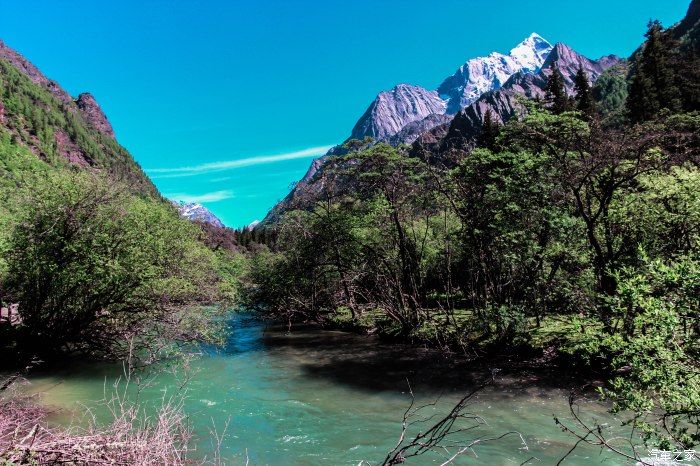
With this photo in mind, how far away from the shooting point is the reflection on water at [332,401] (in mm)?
10477

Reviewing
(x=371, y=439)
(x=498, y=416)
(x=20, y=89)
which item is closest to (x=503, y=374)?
(x=498, y=416)

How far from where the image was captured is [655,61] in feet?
160

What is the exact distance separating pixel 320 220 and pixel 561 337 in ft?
45.6

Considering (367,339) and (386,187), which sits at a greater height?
(386,187)

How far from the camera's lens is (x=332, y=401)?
563 inches

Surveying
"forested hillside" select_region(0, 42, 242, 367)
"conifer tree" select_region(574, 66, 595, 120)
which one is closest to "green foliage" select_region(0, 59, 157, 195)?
"conifer tree" select_region(574, 66, 595, 120)

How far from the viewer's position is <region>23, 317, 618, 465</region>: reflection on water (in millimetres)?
10477

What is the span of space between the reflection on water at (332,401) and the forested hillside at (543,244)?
2025mm

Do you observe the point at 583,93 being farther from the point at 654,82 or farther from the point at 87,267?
the point at 87,267

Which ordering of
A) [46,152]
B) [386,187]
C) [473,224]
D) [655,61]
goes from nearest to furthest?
[473,224], [386,187], [655,61], [46,152]

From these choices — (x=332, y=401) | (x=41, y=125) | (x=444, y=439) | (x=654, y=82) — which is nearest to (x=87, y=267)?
(x=332, y=401)

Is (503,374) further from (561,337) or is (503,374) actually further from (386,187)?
(386,187)

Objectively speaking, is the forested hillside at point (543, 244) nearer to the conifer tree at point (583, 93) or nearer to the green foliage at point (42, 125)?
the conifer tree at point (583, 93)

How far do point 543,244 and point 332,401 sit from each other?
957 centimetres
